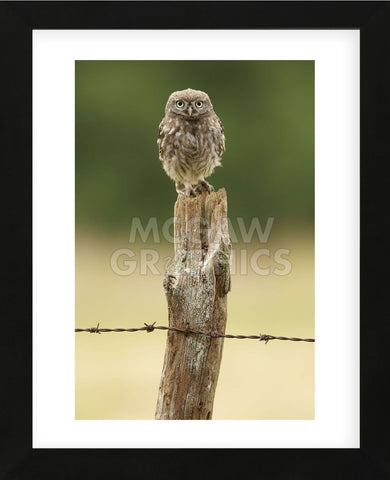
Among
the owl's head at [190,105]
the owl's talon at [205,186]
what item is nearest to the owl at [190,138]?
the owl's head at [190,105]

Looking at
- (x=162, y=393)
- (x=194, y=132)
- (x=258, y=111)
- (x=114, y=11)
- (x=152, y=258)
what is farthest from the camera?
(x=194, y=132)

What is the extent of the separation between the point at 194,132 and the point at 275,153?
0.88m

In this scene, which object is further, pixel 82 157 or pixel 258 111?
pixel 258 111

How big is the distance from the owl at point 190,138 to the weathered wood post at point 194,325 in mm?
2041

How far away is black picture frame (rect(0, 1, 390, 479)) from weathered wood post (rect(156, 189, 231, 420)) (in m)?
0.29

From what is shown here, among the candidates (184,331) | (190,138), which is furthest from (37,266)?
(190,138)

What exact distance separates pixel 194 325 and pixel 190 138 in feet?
7.92

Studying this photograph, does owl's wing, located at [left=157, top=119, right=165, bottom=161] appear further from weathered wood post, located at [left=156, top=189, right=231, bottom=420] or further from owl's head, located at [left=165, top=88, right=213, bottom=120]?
weathered wood post, located at [left=156, top=189, right=231, bottom=420]

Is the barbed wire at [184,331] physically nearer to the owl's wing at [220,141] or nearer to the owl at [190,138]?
the owl at [190,138]

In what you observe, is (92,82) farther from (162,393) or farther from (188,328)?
(162,393)

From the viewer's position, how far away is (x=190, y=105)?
5.03 m

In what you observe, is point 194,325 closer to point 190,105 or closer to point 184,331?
point 184,331

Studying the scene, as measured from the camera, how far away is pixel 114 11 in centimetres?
303
